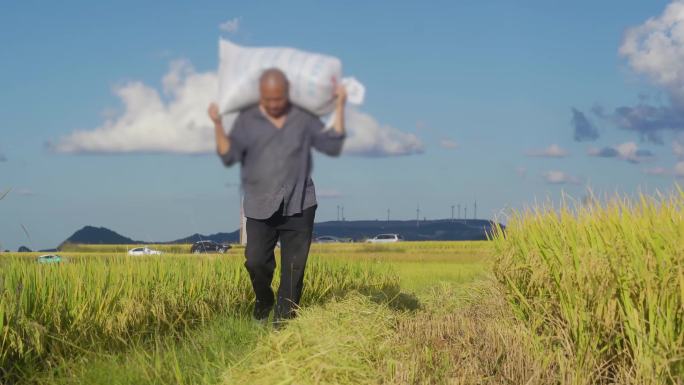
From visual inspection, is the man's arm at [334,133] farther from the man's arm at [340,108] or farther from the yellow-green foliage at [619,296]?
the yellow-green foliage at [619,296]

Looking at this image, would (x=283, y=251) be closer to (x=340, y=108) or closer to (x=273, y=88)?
(x=340, y=108)

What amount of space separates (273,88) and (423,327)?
403 centimetres

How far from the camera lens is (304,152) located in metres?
2.98

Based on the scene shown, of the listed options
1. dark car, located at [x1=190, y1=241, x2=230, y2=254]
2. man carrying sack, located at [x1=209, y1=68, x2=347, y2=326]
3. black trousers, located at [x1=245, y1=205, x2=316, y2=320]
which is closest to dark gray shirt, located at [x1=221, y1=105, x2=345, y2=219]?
man carrying sack, located at [x1=209, y1=68, x2=347, y2=326]

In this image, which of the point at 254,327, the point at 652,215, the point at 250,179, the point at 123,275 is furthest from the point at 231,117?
the point at 123,275

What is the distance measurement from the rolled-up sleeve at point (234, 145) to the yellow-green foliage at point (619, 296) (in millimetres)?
3152

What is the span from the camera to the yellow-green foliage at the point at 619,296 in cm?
505

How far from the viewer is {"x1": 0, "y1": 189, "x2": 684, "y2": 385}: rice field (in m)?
4.92

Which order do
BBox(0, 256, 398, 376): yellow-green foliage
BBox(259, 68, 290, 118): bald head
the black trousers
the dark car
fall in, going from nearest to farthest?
1. BBox(259, 68, 290, 118): bald head
2. the black trousers
3. BBox(0, 256, 398, 376): yellow-green foliage
4. the dark car

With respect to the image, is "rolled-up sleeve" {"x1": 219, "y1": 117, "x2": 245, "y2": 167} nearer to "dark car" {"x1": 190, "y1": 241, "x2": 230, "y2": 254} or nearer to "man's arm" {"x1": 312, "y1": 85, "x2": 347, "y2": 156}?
"man's arm" {"x1": 312, "y1": 85, "x2": 347, "y2": 156}

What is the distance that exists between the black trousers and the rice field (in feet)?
0.71

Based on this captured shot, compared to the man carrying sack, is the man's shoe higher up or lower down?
lower down

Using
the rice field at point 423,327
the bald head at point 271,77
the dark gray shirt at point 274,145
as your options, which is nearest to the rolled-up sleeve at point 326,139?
the dark gray shirt at point 274,145

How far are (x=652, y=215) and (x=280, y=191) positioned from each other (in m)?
3.28
